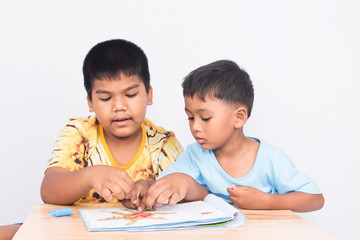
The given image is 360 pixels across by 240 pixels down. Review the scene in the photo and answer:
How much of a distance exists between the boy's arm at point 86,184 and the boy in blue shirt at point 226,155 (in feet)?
0.42

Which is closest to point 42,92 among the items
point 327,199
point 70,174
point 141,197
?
point 70,174

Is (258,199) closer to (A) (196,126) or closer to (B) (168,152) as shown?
(A) (196,126)

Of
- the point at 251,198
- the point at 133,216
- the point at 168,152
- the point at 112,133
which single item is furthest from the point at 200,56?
the point at 133,216

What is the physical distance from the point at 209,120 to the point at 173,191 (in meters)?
0.27

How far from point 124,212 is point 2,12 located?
140 centimetres

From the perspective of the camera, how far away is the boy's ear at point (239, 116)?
1.40m

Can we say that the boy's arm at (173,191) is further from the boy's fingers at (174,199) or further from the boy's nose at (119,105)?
the boy's nose at (119,105)

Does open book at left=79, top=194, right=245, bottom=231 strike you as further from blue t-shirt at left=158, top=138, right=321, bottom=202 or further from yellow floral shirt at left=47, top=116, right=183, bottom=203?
yellow floral shirt at left=47, top=116, right=183, bottom=203

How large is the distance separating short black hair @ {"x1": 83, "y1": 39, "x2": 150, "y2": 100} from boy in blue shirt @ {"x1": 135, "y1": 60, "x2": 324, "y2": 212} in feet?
0.63

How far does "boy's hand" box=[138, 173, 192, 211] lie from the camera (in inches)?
44.4

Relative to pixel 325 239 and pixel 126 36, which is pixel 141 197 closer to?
pixel 325 239

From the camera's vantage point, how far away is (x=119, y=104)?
55.1 inches

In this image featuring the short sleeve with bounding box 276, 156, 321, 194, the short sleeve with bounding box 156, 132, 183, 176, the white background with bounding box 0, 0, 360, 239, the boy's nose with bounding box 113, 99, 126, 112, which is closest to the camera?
the short sleeve with bounding box 276, 156, 321, 194

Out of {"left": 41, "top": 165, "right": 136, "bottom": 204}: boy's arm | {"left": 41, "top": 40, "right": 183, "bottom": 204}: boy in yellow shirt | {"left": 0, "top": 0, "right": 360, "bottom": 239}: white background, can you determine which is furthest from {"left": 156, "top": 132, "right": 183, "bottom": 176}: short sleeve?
{"left": 0, "top": 0, "right": 360, "bottom": 239}: white background
